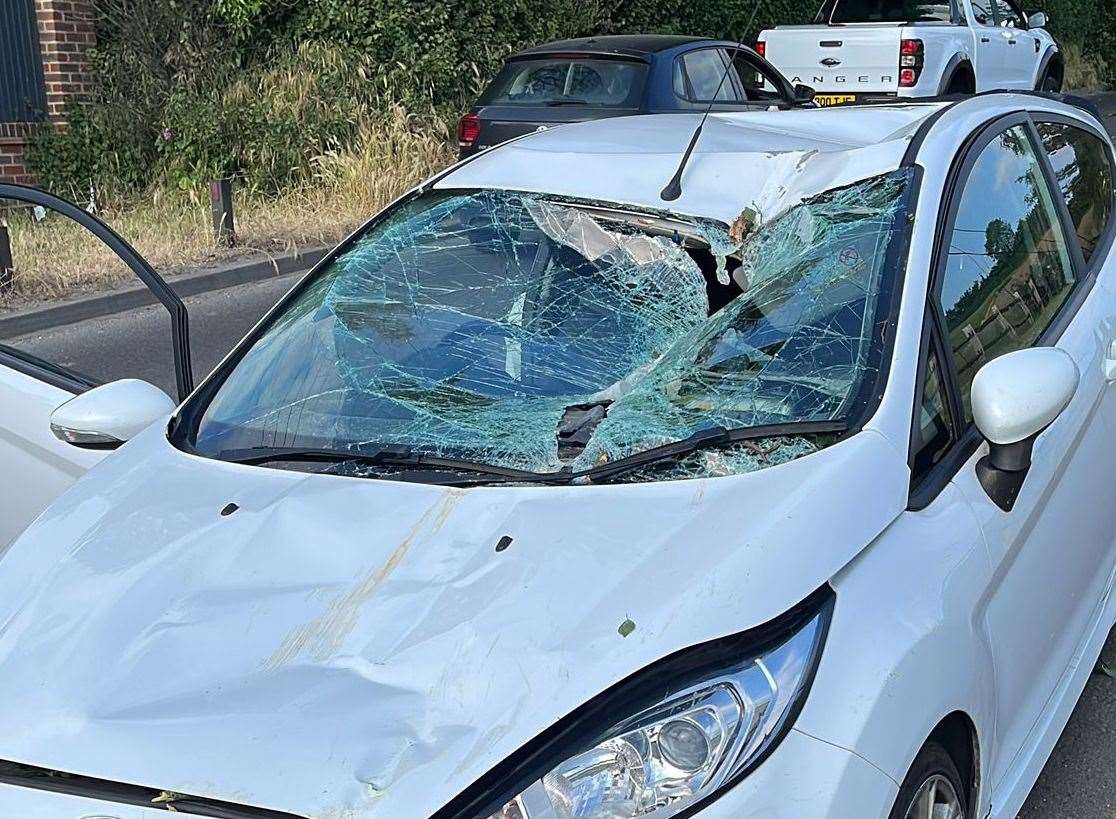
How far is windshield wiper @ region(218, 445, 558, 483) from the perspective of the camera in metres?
2.52

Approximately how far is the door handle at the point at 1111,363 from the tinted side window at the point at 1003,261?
0.18m

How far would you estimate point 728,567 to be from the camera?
209 centimetres

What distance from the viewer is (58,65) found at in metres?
13.4

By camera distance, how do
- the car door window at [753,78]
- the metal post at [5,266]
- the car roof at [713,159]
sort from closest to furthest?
1. the car roof at [713,159]
2. the metal post at [5,266]
3. the car door window at [753,78]

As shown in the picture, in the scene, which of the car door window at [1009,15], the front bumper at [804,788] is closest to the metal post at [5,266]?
the front bumper at [804,788]

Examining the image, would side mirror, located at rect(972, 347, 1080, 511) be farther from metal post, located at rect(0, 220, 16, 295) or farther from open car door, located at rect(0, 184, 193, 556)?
metal post, located at rect(0, 220, 16, 295)

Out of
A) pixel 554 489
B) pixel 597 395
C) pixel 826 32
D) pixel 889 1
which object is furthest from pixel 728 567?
pixel 889 1

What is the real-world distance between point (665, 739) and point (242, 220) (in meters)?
10.4

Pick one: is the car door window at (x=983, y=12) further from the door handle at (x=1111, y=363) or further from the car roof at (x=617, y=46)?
the door handle at (x=1111, y=363)

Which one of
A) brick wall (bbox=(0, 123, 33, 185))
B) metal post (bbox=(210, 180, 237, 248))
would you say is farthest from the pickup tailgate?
brick wall (bbox=(0, 123, 33, 185))

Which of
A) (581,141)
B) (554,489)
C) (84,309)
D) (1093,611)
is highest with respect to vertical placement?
(581,141)

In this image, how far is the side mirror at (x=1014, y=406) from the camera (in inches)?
98.5

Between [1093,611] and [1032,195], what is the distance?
1.13 m

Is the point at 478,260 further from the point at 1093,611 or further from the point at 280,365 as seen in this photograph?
the point at 1093,611
